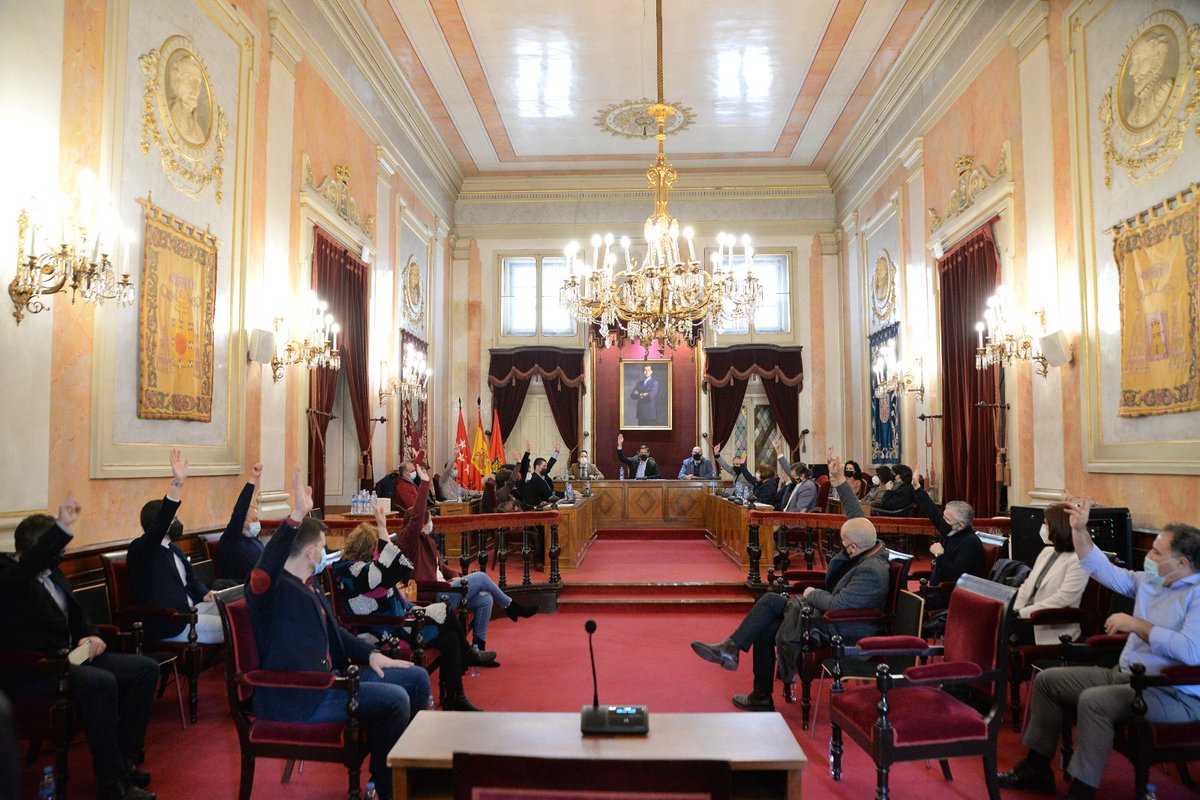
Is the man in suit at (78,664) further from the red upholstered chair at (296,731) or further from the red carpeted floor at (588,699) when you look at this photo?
the red upholstered chair at (296,731)

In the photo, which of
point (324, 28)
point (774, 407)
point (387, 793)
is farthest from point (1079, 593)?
point (774, 407)

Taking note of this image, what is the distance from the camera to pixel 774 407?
1503 cm

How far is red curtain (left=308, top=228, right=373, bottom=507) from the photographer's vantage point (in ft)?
28.6

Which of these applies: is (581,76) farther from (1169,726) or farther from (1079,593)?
(1169,726)

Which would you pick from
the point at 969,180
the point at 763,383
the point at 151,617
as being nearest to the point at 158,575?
the point at 151,617

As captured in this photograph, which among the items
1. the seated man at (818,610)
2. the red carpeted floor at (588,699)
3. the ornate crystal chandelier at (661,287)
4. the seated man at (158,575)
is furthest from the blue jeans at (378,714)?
the ornate crystal chandelier at (661,287)

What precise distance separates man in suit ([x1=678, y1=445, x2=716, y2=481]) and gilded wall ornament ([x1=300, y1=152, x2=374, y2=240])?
6.81 meters

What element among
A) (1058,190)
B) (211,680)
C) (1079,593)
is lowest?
(211,680)

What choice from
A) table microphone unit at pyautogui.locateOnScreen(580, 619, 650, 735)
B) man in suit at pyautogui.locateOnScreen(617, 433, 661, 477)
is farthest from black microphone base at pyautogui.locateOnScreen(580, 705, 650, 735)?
man in suit at pyautogui.locateOnScreen(617, 433, 661, 477)

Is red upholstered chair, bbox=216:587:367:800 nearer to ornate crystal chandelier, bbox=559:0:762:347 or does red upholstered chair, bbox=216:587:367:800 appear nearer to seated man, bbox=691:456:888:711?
seated man, bbox=691:456:888:711

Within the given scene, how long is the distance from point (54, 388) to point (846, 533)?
4.82 m

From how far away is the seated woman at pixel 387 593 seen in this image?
4.76m

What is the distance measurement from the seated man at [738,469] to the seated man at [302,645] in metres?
9.34

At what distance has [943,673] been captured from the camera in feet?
11.6
